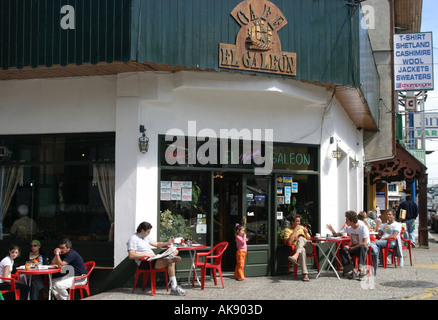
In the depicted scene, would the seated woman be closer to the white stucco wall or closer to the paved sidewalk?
the paved sidewalk

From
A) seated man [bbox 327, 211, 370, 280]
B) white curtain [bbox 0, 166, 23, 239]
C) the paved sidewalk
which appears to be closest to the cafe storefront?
the paved sidewalk

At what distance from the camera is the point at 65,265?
803 cm

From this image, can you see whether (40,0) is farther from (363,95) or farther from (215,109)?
(363,95)

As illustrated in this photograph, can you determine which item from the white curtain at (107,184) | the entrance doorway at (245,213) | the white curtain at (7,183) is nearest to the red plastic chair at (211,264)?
the entrance doorway at (245,213)

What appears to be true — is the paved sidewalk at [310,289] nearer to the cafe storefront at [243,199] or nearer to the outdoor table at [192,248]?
the outdoor table at [192,248]

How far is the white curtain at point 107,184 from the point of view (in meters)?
9.54

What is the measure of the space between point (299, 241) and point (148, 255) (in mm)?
3255

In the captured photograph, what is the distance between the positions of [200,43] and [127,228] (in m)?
3.71

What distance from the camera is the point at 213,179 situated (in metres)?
10.2

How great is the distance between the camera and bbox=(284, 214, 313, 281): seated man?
9.89m

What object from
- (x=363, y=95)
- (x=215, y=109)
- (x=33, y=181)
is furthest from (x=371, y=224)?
(x=33, y=181)

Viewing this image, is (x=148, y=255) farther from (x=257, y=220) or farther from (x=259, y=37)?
(x=259, y=37)

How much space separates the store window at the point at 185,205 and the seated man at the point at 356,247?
9.80 feet

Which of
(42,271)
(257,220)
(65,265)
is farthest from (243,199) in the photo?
(42,271)
